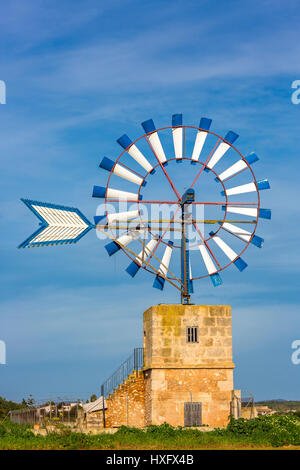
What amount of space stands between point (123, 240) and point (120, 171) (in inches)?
128

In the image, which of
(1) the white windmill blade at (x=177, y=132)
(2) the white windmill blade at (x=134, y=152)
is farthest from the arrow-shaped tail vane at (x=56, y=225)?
(1) the white windmill blade at (x=177, y=132)

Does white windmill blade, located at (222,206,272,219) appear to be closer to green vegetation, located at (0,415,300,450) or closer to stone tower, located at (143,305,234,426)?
stone tower, located at (143,305,234,426)

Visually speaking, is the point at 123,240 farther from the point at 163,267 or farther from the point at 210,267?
the point at 210,267

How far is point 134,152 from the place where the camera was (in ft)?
121

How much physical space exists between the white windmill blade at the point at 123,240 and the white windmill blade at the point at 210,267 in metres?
3.07

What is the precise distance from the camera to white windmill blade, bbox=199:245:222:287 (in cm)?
3747

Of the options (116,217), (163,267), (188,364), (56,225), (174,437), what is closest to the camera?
(174,437)

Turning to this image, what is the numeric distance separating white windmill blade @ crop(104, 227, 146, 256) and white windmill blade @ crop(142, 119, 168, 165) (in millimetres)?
3490

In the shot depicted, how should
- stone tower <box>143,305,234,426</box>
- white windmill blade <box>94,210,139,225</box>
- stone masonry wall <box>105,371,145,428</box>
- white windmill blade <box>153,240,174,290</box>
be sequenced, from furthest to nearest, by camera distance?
1. stone masonry wall <box>105,371,145,428</box>
2. white windmill blade <box>153,240,174,290</box>
3. white windmill blade <box>94,210,139,225</box>
4. stone tower <box>143,305,234,426</box>

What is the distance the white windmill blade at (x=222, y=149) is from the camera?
37625 mm

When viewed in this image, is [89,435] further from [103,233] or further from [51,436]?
[103,233]

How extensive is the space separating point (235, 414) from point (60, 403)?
9812 millimetres

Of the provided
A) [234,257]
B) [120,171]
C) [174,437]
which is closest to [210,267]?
[234,257]

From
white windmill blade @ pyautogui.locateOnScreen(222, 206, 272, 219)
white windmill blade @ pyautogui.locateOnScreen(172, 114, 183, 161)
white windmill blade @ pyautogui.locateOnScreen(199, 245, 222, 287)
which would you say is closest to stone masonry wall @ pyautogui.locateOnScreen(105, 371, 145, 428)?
white windmill blade @ pyautogui.locateOnScreen(199, 245, 222, 287)
